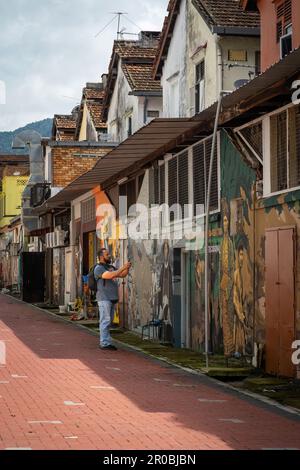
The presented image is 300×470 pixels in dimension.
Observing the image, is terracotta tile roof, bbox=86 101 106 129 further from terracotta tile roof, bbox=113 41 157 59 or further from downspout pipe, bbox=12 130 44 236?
terracotta tile roof, bbox=113 41 157 59

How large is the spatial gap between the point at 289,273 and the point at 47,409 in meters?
4.89

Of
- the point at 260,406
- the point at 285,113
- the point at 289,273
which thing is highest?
the point at 285,113

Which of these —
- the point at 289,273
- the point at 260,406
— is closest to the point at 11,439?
the point at 260,406

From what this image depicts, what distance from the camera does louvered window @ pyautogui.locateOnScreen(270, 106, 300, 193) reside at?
47.2ft

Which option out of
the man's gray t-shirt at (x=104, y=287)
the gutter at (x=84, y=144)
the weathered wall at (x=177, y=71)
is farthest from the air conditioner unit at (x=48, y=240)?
the man's gray t-shirt at (x=104, y=287)

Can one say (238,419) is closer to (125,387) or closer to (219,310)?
(125,387)

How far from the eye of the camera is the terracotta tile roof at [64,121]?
181ft

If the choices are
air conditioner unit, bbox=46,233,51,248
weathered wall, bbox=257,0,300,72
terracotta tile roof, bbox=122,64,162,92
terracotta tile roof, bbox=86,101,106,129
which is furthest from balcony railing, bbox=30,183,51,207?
weathered wall, bbox=257,0,300,72

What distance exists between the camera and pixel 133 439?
9.05 metres

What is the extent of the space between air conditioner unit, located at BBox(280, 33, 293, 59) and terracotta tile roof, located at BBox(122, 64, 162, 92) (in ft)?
45.6

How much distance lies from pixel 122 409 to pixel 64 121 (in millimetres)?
45592

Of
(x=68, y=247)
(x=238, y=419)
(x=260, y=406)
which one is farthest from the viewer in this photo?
(x=68, y=247)

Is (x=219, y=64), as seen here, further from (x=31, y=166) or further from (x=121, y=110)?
(x=31, y=166)

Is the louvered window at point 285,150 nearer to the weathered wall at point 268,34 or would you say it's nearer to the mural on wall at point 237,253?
the mural on wall at point 237,253
